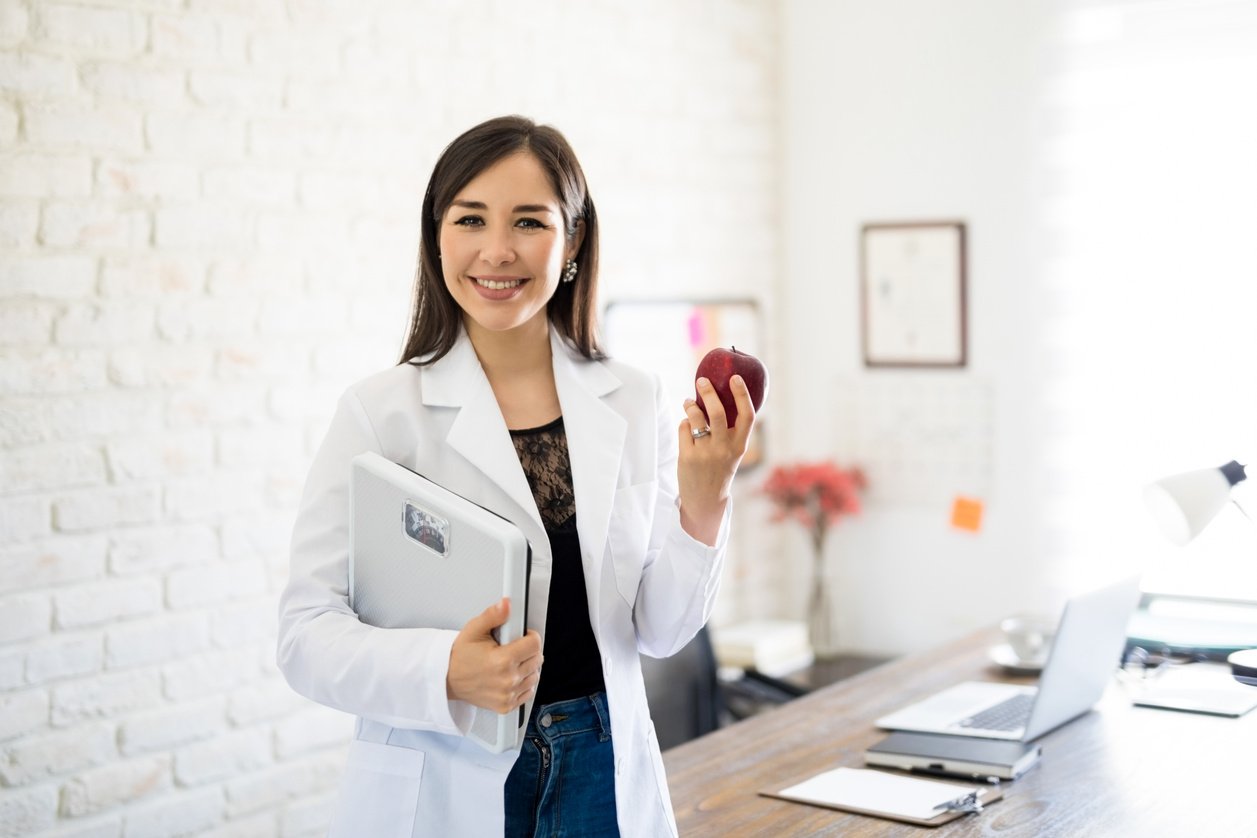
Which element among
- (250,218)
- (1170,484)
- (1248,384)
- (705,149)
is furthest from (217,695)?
(1248,384)

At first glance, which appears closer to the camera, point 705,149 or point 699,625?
point 699,625

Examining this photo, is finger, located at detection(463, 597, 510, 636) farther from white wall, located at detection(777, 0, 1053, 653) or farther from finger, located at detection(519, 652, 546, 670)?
white wall, located at detection(777, 0, 1053, 653)

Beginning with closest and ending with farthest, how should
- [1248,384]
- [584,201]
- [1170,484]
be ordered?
[584,201]
[1170,484]
[1248,384]

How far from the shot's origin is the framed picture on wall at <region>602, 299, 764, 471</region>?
137 inches

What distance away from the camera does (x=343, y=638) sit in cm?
145

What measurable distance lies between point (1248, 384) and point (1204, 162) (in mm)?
561

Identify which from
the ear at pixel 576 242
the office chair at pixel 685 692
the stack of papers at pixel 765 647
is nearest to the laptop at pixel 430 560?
the ear at pixel 576 242

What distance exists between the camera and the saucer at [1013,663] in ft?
8.64

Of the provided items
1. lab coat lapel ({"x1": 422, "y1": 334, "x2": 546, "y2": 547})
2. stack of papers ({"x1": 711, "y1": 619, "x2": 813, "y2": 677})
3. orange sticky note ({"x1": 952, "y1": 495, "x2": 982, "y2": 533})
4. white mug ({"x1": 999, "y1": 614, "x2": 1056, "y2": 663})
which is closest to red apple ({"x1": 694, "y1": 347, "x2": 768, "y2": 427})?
lab coat lapel ({"x1": 422, "y1": 334, "x2": 546, "y2": 547})

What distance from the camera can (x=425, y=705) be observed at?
55.2 inches

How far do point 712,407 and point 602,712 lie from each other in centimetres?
38

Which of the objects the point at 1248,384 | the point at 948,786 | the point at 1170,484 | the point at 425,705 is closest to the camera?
the point at 425,705

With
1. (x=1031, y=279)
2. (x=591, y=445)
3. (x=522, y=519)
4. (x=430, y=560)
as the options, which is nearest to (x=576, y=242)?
(x=591, y=445)

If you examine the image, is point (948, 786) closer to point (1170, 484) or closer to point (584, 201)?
point (1170, 484)
